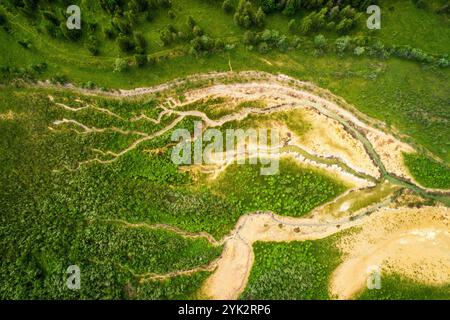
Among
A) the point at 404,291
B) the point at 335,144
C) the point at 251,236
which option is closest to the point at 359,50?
the point at 335,144

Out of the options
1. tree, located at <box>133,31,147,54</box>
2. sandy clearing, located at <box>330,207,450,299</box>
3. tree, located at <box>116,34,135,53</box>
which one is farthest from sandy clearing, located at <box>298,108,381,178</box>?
tree, located at <box>116,34,135,53</box>

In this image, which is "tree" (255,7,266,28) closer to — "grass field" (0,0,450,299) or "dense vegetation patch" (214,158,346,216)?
"grass field" (0,0,450,299)

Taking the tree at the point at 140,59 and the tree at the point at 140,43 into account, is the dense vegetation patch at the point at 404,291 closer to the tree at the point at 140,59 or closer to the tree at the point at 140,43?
the tree at the point at 140,59

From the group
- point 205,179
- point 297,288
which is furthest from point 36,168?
point 297,288

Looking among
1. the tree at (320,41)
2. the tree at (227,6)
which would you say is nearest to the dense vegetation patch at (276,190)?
the tree at (320,41)

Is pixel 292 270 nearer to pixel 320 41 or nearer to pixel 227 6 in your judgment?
pixel 320 41

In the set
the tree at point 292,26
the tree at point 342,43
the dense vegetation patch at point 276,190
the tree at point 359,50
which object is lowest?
the dense vegetation patch at point 276,190

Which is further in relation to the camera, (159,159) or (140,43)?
(140,43)

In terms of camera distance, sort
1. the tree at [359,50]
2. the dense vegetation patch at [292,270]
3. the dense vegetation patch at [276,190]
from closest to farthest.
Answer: the dense vegetation patch at [292,270], the dense vegetation patch at [276,190], the tree at [359,50]
